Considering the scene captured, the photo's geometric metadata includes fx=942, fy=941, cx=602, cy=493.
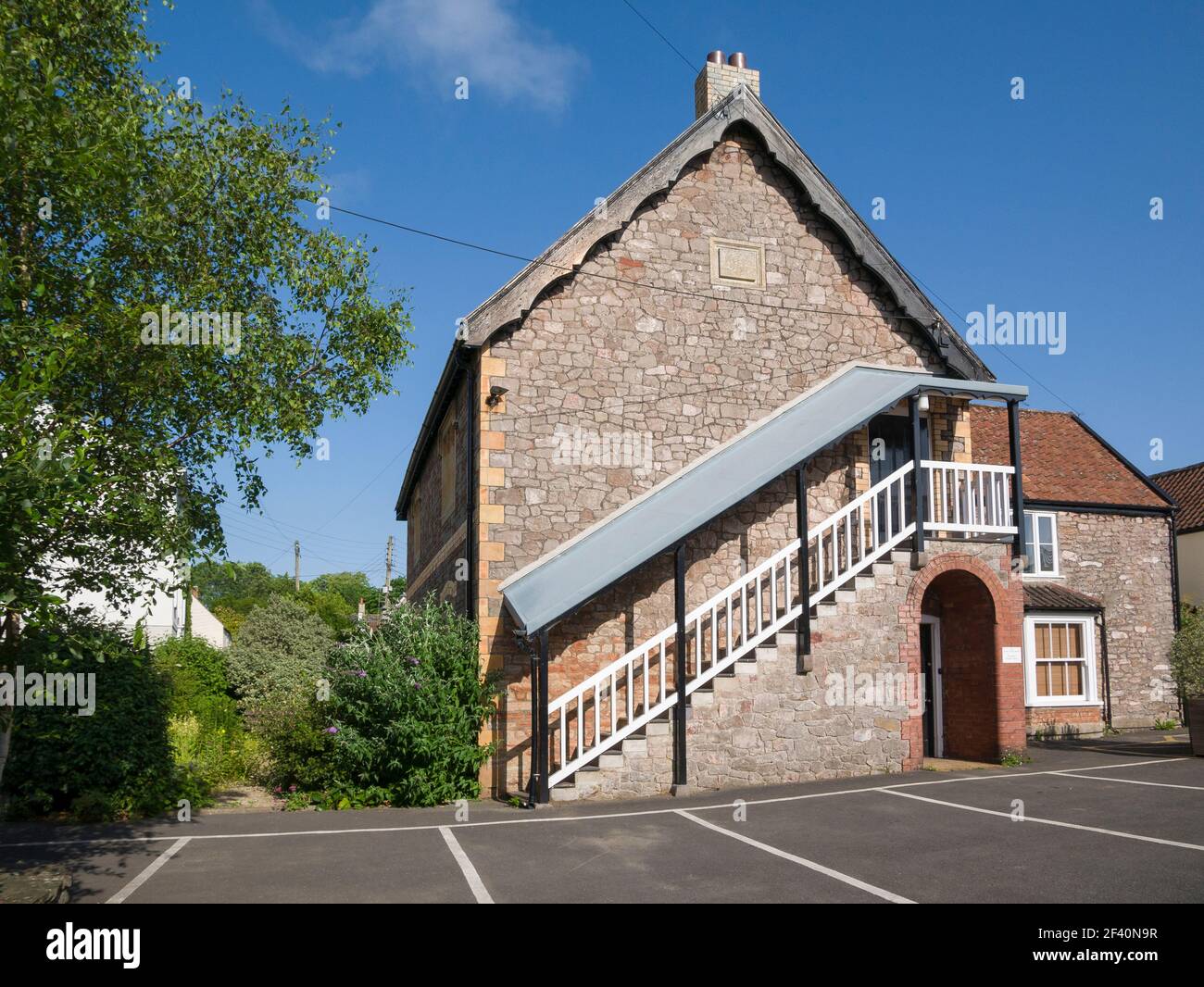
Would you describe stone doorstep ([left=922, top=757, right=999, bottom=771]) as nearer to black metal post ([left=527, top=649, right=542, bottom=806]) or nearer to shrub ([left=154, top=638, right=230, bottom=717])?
black metal post ([left=527, top=649, right=542, bottom=806])

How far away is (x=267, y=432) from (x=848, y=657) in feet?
28.2

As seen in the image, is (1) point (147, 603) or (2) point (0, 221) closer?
(1) point (147, 603)

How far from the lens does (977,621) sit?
15000 mm

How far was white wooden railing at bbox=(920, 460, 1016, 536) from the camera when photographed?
14453 millimetres

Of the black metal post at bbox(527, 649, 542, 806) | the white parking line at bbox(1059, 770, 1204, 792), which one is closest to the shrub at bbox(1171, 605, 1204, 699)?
the white parking line at bbox(1059, 770, 1204, 792)

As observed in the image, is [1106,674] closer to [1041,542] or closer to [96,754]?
[1041,542]

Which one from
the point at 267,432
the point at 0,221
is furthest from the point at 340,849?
the point at 0,221

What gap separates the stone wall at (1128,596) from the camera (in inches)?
848

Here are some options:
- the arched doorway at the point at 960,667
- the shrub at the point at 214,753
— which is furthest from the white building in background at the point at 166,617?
the arched doorway at the point at 960,667

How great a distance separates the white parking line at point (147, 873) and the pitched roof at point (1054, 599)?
16907 millimetres

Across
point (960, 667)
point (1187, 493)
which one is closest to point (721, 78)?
point (960, 667)

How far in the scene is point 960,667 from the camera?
50.2 feet

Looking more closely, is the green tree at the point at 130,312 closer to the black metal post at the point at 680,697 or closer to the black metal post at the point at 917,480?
the black metal post at the point at 680,697
